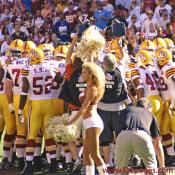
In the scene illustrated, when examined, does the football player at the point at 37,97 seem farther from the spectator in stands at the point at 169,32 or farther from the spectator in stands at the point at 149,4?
the spectator in stands at the point at 149,4

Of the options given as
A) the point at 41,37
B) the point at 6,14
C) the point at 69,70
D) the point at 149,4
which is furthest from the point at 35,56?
the point at 6,14

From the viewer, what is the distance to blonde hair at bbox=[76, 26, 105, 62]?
402 inches

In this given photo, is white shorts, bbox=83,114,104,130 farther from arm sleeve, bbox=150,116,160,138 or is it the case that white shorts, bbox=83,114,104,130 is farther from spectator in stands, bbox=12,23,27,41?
spectator in stands, bbox=12,23,27,41

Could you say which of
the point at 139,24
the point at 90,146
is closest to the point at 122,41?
the point at 90,146

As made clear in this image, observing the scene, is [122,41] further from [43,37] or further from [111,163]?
[43,37]

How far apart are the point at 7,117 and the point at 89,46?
2253mm

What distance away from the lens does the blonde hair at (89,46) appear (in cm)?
1020

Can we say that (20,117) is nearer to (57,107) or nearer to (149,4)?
(57,107)

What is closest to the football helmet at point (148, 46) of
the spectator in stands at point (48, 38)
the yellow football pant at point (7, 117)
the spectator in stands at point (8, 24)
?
the yellow football pant at point (7, 117)

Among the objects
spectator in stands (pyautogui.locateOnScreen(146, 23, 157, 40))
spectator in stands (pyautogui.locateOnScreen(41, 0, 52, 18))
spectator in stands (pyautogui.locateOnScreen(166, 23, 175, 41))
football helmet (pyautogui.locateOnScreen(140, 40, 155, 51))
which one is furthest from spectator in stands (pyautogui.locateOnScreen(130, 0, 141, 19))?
football helmet (pyautogui.locateOnScreen(140, 40, 155, 51))

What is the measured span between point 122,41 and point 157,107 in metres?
1.46

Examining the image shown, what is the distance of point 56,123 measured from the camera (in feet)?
32.3

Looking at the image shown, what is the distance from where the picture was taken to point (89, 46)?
10.2m

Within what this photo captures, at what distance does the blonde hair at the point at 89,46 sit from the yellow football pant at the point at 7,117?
190cm
